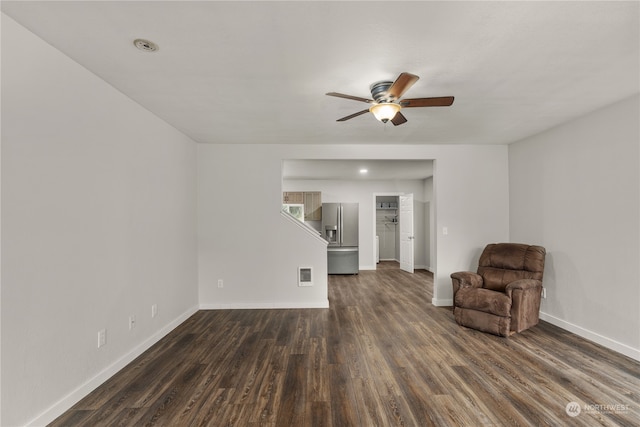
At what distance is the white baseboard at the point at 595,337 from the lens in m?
2.82

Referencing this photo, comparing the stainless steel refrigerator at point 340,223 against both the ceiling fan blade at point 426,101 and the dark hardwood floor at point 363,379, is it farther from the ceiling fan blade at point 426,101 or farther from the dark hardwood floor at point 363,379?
the ceiling fan blade at point 426,101

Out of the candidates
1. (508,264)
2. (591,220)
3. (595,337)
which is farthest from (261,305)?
(591,220)

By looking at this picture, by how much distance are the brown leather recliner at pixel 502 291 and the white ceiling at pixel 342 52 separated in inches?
69.7

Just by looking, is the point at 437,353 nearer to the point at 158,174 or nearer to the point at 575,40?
the point at 575,40

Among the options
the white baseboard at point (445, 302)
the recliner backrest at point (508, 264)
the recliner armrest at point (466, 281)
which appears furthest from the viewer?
the white baseboard at point (445, 302)

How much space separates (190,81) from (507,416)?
345 centimetres

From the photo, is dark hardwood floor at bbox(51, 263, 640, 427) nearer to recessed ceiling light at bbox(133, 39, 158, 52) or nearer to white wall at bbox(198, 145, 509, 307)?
white wall at bbox(198, 145, 509, 307)

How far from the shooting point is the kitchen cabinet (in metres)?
7.96

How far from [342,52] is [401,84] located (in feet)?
1.54

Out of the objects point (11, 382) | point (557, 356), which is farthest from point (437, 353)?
point (11, 382)

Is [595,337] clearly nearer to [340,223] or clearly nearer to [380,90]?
[380,90]

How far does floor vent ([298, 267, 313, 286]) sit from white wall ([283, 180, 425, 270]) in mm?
3742

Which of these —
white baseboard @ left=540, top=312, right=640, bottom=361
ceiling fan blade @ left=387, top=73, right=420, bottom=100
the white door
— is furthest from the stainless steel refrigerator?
ceiling fan blade @ left=387, top=73, right=420, bottom=100

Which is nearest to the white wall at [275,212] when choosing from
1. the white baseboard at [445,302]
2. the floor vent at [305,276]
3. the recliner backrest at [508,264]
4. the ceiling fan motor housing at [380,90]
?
the white baseboard at [445,302]
